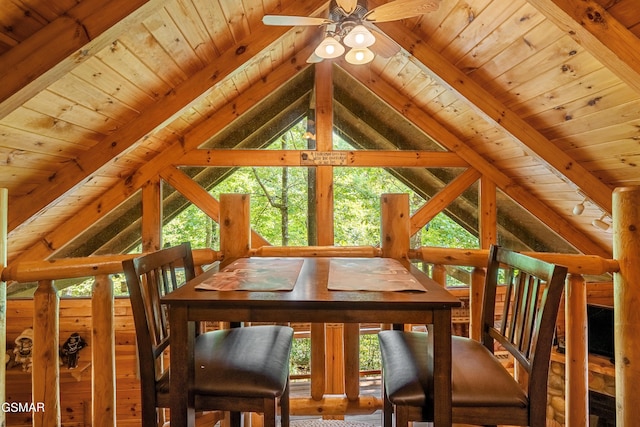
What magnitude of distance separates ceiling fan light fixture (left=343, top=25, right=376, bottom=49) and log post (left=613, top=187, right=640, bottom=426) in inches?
56.5

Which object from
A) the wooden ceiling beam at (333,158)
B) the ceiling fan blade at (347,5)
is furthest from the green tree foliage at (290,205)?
the ceiling fan blade at (347,5)

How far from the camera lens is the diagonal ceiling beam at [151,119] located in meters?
2.59

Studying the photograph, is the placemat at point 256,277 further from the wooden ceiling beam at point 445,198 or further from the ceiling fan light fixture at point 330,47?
the wooden ceiling beam at point 445,198

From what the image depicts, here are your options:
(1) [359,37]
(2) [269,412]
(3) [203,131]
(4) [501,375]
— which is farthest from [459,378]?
(3) [203,131]

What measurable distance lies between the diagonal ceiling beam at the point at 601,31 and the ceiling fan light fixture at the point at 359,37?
864 mm

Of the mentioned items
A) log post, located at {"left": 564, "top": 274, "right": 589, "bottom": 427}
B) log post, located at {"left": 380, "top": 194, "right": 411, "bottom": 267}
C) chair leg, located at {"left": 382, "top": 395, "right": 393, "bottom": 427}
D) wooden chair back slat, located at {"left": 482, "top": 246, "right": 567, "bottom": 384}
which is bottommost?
chair leg, located at {"left": 382, "top": 395, "right": 393, "bottom": 427}

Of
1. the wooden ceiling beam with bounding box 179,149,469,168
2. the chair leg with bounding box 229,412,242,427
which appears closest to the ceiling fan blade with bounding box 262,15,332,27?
the wooden ceiling beam with bounding box 179,149,469,168

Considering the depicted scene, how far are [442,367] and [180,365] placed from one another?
72 cm

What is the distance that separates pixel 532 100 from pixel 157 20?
270cm

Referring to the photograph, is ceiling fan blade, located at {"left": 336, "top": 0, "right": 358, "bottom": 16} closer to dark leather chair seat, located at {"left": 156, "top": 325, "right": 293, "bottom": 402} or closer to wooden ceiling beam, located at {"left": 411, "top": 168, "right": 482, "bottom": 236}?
dark leather chair seat, located at {"left": 156, "top": 325, "right": 293, "bottom": 402}

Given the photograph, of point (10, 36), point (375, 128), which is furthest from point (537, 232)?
point (10, 36)

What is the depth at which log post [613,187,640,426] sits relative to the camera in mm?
1292

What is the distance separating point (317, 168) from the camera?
3828mm

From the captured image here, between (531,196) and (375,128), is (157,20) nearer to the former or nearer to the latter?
(375,128)
